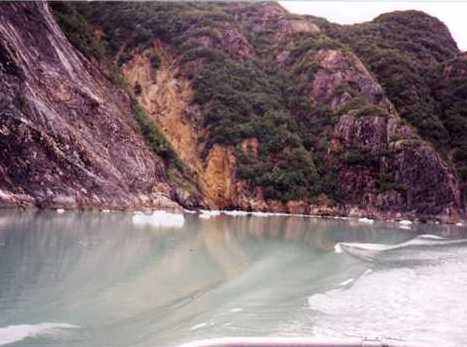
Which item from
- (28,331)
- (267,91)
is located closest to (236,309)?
(28,331)

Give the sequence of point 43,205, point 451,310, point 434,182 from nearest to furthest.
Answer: point 451,310 → point 43,205 → point 434,182

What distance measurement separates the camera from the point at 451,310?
15.4 meters

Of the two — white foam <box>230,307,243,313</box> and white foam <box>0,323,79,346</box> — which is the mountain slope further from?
white foam <box>0,323,79,346</box>

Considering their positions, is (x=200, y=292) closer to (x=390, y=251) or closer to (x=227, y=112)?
(x=390, y=251)

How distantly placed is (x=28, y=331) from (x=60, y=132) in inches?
1478

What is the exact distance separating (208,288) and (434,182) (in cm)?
7411

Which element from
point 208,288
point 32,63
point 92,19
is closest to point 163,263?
point 208,288

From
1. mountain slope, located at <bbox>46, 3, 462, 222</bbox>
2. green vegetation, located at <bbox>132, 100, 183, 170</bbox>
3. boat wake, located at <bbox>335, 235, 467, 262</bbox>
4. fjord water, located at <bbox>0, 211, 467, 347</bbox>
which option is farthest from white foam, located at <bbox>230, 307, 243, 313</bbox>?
mountain slope, located at <bbox>46, 3, 462, 222</bbox>

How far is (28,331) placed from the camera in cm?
996

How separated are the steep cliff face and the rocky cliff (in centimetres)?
16

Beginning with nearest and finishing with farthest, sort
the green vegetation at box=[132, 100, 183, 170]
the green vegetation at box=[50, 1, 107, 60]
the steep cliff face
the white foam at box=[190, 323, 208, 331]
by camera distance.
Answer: the white foam at box=[190, 323, 208, 331] < the steep cliff face < the green vegetation at box=[50, 1, 107, 60] < the green vegetation at box=[132, 100, 183, 170]

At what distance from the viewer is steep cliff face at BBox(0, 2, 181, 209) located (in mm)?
40594

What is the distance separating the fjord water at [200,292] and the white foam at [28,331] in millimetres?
17

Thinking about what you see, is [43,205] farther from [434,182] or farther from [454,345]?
[434,182]
